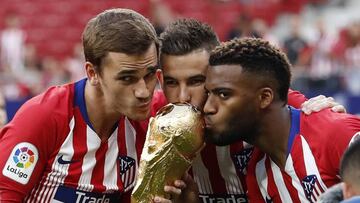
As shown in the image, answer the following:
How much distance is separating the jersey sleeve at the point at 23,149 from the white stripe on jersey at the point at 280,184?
127 cm

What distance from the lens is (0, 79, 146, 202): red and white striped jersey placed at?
4.86 meters

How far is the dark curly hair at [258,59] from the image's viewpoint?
15.8 ft

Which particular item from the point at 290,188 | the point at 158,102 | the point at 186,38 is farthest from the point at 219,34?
the point at 290,188

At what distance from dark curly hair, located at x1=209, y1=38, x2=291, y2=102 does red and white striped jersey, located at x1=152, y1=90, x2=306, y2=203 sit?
51 cm

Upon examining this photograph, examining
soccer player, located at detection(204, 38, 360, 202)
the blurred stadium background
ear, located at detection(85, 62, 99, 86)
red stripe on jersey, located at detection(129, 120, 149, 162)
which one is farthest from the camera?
the blurred stadium background

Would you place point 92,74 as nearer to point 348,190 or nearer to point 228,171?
point 228,171

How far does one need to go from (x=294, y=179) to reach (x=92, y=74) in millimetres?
1262

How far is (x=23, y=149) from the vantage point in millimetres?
4836

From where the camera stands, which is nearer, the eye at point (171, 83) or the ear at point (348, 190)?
the ear at point (348, 190)

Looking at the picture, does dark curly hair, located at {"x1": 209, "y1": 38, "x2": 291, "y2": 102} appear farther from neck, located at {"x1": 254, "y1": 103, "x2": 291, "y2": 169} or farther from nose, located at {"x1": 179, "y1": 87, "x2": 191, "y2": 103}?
nose, located at {"x1": 179, "y1": 87, "x2": 191, "y2": 103}

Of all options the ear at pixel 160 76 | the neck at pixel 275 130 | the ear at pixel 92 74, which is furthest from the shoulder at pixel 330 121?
the ear at pixel 92 74

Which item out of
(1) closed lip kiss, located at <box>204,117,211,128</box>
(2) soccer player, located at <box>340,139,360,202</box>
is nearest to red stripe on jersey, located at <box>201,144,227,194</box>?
(1) closed lip kiss, located at <box>204,117,211,128</box>

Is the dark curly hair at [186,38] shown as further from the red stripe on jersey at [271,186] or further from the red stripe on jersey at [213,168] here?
the red stripe on jersey at [271,186]

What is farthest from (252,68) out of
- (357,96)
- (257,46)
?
(357,96)
